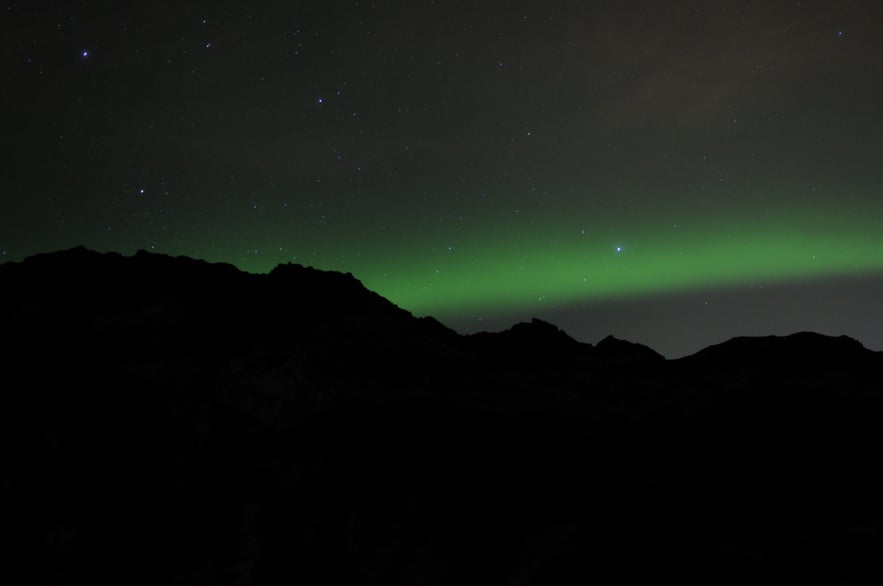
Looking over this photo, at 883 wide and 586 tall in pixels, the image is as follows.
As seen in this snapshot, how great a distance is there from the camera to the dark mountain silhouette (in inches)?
367

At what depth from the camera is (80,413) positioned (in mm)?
10867

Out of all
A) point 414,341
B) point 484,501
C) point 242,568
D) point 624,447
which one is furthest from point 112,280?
point 624,447

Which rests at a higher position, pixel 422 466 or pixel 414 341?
pixel 414 341

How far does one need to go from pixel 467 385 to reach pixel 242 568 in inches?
231

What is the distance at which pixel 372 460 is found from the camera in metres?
10.8

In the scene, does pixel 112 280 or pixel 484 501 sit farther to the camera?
pixel 112 280

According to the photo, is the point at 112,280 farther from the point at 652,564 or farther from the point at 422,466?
the point at 652,564

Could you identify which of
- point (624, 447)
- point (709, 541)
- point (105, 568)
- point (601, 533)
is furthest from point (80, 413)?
point (709, 541)

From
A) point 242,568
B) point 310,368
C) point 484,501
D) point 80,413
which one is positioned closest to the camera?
point 242,568

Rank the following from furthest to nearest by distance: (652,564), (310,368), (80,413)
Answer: (310,368), (80,413), (652,564)

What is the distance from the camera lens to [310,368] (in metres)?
12.8

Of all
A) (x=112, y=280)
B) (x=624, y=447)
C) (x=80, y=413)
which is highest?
(x=112, y=280)

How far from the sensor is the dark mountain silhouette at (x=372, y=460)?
30.6 feet

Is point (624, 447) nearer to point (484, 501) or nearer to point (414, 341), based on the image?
point (484, 501)
